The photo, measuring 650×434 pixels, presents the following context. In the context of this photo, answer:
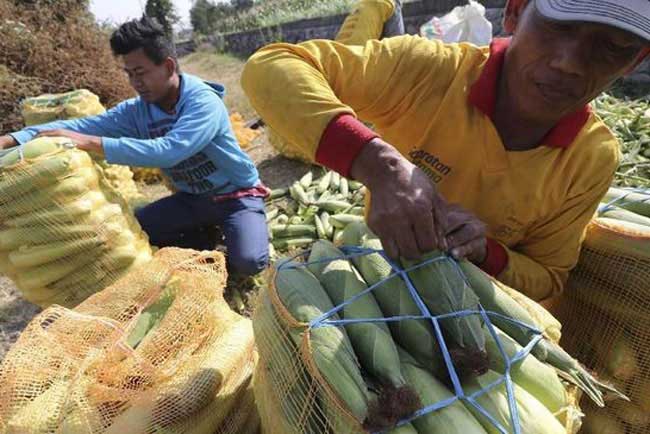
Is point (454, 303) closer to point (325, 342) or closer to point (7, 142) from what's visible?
point (325, 342)

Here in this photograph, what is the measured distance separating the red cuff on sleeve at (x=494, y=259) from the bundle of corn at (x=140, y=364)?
0.90 m

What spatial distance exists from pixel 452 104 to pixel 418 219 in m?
0.68

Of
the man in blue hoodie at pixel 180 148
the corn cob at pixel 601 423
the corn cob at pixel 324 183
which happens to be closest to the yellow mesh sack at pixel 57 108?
the man in blue hoodie at pixel 180 148

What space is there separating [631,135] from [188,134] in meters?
4.09

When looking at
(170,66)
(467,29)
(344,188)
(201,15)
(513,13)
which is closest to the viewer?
(513,13)

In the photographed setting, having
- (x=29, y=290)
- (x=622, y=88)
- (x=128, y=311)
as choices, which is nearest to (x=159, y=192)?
(x=29, y=290)

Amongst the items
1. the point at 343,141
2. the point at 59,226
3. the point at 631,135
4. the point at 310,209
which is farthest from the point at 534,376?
the point at 631,135

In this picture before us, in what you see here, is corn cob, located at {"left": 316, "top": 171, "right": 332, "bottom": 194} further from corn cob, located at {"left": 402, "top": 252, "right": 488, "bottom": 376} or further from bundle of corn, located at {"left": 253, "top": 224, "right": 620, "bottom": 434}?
corn cob, located at {"left": 402, "top": 252, "right": 488, "bottom": 376}

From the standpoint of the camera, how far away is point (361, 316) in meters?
1.14

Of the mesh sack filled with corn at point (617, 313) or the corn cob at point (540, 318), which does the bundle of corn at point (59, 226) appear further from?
the mesh sack filled with corn at point (617, 313)

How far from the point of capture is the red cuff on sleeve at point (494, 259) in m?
1.54

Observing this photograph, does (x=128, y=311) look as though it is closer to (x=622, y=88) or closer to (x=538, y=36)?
(x=538, y=36)

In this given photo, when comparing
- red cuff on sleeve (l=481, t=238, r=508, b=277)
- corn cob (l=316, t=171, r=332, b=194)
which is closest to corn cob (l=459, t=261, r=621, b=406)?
red cuff on sleeve (l=481, t=238, r=508, b=277)

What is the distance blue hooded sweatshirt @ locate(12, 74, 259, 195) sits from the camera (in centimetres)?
336
